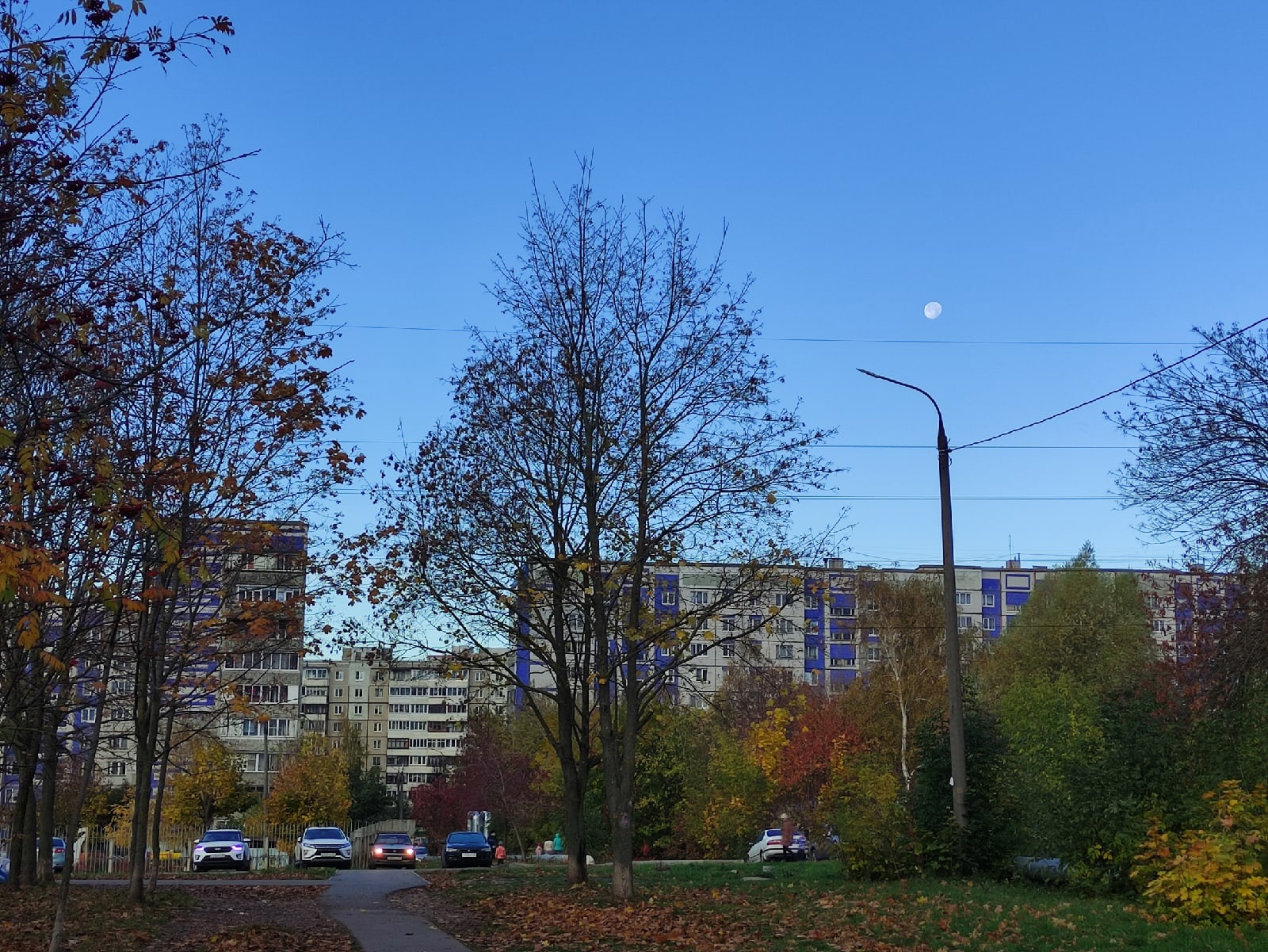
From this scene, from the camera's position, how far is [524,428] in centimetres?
2080

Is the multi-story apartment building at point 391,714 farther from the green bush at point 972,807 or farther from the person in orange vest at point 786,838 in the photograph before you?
the green bush at point 972,807

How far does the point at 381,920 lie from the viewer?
18.2 metres

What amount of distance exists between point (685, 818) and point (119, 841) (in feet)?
95.3

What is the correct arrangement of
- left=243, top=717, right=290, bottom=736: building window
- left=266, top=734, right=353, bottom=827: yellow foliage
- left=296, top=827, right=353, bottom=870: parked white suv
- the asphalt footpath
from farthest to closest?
1. left=243, top=717, right=290, bottom=736: building window
2. left=266, top=734, right=353, bottom=827: yellow foliage
3. left=296, top=827, right=353, bottom=870: parked white suv
4. the asphalt footpath

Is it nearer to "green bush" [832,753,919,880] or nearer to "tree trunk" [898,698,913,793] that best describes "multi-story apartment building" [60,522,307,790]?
"green bush" [832,753,919,880]

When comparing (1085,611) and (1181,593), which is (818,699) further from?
(1181,593)

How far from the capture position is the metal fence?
50306mm

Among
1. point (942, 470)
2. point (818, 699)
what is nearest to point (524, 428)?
point (942, 470)

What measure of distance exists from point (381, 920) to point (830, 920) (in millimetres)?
6511

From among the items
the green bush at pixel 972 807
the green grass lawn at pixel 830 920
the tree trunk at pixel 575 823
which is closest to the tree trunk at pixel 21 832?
the green grass lawn at pixel 830 920

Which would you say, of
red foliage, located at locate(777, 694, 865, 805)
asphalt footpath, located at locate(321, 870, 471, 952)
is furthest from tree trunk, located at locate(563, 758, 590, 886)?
red foliage, located at locate(777, 694, 865, 805)

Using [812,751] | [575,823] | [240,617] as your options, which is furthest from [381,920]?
[812,751]

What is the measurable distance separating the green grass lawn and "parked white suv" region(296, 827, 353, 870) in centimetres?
2269

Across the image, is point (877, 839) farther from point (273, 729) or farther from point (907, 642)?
point (273, 729)
